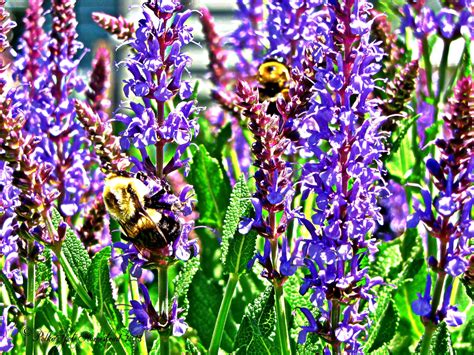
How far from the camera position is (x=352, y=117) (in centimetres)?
160

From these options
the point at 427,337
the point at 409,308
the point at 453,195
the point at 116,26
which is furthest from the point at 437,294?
the point at 116,26

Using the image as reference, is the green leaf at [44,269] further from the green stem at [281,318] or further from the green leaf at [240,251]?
the green stem at [281,318]

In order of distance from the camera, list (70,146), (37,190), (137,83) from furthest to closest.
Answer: (70,146) < (37,190) < (137,83)

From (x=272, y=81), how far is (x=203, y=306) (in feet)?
2.52

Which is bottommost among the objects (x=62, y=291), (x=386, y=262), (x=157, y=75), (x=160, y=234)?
(x=62, y=291)

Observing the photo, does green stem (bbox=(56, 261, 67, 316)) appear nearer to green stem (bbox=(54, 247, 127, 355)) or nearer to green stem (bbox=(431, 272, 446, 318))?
green stem (bbox=(54, 247, 127, 355))

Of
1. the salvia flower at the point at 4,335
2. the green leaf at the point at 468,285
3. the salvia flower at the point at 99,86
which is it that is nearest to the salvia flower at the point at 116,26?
the salvia flower at the point at 99,86

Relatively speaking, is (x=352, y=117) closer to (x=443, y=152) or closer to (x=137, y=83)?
(x=443, y=152)

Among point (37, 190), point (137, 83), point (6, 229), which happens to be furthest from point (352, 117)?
point (6, 229)

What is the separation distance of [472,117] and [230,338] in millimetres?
1440

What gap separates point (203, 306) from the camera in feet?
8.48

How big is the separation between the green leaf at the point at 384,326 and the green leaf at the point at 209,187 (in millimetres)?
723

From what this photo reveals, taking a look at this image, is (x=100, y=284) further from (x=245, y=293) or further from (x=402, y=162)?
(x=402, y=162)

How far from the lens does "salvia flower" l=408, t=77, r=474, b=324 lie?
1.54 metres
